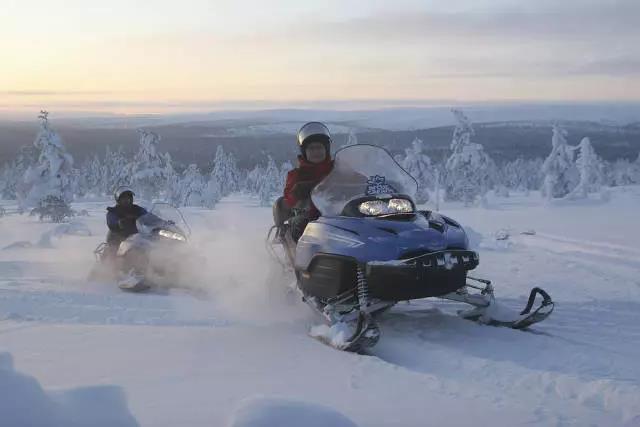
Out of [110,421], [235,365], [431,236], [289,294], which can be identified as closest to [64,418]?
[110,421]

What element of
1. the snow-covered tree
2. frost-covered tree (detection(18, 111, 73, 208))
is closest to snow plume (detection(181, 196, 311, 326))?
frost-covered tree (detection(18, 111, 73, 208))

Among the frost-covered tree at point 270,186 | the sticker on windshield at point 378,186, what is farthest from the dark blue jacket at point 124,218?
the frost-covered tree at point 270,186

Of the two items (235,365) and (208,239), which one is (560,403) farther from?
(208,239)

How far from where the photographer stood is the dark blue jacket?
31.5 ft

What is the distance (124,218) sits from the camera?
9617 millimetres

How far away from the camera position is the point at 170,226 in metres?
9.24

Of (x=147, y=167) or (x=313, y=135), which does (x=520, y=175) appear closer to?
(x=147, y=167)

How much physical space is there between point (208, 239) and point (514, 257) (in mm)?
5840

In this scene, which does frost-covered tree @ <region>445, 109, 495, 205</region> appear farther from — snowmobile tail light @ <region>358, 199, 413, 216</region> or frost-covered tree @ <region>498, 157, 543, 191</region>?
snowmobile tail light @ <region>358, 199, 413, 216</region>

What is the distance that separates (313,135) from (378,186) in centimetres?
142

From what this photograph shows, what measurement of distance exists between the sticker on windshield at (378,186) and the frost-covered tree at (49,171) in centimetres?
3353

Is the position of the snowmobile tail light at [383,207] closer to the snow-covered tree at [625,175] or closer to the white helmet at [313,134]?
the white helmet at [313,134]

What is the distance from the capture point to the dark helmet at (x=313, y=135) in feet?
24.3

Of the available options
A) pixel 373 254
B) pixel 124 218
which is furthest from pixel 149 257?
pixel 373 254
